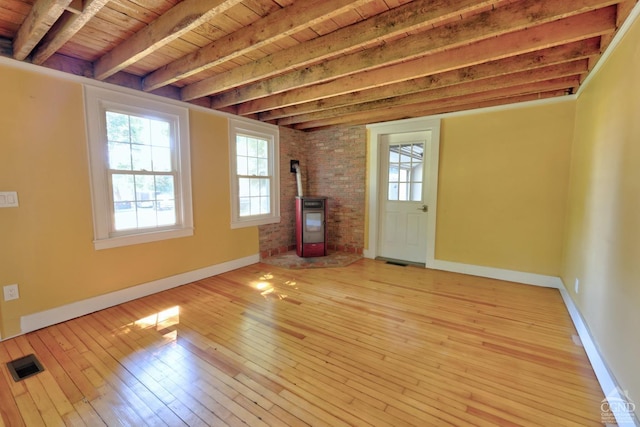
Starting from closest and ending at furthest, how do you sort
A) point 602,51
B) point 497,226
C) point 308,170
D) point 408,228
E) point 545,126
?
point 602,51, point 545,126, point 497,226, point 408,228, point 308,170

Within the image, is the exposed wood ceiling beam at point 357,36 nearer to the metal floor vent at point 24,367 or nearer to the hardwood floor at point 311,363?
the hardwood floor at point 311,363

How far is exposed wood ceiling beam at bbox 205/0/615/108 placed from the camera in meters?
1.78

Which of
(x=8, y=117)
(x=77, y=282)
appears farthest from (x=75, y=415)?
(x=8, y=117)

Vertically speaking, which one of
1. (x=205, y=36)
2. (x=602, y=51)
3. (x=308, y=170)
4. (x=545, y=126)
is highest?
(x=205, y=36)

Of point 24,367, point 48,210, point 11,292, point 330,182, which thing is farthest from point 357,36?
point 11,292

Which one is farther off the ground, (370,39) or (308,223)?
(370,39)

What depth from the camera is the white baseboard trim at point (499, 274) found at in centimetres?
363

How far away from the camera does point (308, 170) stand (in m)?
5.64

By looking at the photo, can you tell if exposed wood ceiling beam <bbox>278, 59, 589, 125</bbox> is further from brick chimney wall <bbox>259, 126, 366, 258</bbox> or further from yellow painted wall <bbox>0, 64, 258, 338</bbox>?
yellow painted wall <bbox>0, 64, 258, 338</bbox>

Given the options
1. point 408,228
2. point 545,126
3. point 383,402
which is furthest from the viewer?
point 408,228

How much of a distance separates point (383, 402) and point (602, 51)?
3.11 metres

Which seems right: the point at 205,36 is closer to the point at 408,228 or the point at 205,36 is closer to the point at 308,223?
the point at 308,223

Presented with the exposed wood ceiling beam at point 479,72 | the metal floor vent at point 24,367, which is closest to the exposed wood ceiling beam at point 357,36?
the exposed wood ceiling beam at point 479,72

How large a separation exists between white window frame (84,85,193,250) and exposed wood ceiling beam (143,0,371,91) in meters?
0.48
